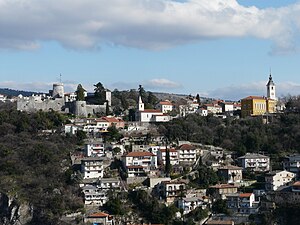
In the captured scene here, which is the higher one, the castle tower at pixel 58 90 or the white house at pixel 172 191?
the castle tower at pixel 58 90

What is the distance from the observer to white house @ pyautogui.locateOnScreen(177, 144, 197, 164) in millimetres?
50062

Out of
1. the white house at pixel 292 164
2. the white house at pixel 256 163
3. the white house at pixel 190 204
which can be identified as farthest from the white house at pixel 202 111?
the white house at pixel 190 204

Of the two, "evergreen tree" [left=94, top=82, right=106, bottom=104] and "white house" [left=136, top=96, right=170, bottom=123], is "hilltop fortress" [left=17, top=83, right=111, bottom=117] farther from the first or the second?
"white house" [left=136, top=96, right=170, bottom=123]

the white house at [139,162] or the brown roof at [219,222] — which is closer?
the brown roof at [219,222]

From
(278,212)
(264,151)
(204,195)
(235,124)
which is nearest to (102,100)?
(235,124)

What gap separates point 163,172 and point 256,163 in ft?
24.0

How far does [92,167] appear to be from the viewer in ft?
153

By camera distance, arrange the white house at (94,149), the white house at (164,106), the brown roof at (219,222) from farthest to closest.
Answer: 1. the white house at (164,106)
2. the white house at (94,149)
3. the brown roof at (219,222)

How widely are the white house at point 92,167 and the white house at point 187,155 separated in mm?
6759

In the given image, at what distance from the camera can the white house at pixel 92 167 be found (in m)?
46.6

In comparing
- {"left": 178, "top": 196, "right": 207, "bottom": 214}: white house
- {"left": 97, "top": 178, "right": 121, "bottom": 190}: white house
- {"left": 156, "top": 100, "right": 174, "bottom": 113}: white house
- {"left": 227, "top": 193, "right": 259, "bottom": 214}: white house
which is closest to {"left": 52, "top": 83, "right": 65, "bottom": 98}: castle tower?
{"left": 156, "top": 100, "right": 174, "bottom": 113}: white house

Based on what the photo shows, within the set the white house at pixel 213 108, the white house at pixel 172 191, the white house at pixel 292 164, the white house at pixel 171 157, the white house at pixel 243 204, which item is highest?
the white house at pixel 213 108

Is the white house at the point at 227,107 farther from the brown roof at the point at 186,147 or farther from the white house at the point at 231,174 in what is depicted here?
the white house at the point at 231,174

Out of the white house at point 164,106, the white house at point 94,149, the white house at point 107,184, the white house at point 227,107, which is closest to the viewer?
the white house at point 107,184
